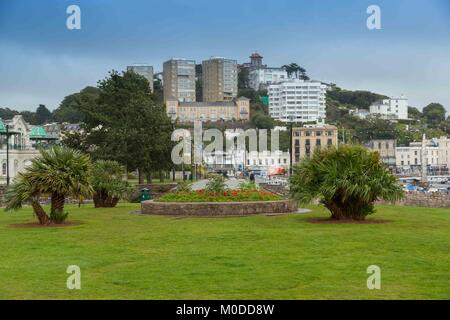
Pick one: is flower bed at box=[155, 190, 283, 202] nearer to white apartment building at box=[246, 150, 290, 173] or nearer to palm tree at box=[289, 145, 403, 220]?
palm tree at box=[289, 145, 403, 220]

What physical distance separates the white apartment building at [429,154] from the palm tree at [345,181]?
130259 millimetres

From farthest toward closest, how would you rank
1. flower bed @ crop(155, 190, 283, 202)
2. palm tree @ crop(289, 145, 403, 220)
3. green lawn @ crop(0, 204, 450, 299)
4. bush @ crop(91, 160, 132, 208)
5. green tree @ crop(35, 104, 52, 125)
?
1. green tree @ crop(35, 104, 52, 125)
2. bush @ crop(91, 160, 132, 208)
3. flower bed @ crop(155, 190, 283, 202)
4. palm tree @ crop(289, 145, 403, 220)
5. green lawn @ crop(0, 204, 450, 299)

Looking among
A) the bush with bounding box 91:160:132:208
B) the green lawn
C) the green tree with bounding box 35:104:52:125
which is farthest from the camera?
the green tree with bounding box 35:104:52:125

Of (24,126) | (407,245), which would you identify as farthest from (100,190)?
(24,126)

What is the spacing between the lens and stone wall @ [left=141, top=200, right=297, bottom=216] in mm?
22391

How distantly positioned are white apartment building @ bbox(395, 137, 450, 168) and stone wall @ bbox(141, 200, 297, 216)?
127910 mm

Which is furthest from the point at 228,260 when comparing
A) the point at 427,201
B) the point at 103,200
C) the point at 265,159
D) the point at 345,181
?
the point at 265,159

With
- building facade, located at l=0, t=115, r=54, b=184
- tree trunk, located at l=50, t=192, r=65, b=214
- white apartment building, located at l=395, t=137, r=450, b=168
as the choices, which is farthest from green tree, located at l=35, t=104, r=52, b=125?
tree trunk, located at l=50, t=192, r=65, b=214

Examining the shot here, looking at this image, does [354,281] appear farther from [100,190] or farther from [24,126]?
[24,126]

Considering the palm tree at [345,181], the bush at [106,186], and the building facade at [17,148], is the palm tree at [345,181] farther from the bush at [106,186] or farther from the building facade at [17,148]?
the building facade at [17,148]

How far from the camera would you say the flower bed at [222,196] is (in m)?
23.2

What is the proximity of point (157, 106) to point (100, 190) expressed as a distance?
26.2 metres

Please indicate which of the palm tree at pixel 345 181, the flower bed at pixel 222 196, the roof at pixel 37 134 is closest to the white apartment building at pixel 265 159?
the roof at pixel 37 134
